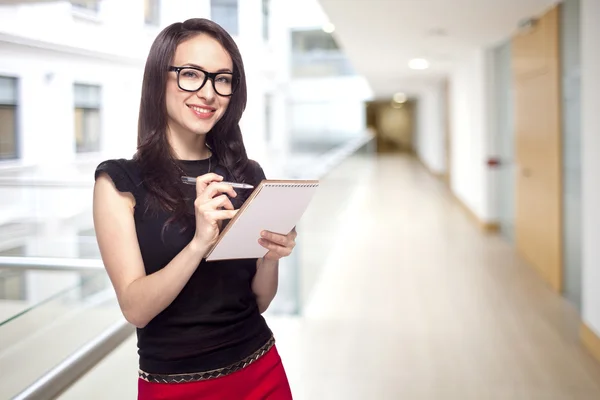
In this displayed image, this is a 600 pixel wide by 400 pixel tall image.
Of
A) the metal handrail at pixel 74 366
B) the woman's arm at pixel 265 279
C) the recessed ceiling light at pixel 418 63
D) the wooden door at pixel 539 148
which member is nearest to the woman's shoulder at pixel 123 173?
the woman's arm at pixel 265 279

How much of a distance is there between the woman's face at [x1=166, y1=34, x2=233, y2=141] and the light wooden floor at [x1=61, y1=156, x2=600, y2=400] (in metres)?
1.09

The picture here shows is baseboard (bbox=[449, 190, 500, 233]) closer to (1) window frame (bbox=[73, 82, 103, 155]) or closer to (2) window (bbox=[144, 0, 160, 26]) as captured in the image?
(2) window (bbox=[144, 0, 160, 26])

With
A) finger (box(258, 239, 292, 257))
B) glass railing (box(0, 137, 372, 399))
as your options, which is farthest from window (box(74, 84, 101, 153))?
finger (box(258, 239, 292, 257))

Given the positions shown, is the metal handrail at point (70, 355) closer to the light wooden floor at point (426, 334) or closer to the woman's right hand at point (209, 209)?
the light wooden floor at point (426, 334)

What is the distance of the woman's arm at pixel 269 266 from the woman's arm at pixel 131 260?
160mm

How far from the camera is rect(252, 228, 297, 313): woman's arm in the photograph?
1246 millimetres

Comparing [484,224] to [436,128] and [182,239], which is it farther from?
[436,128]

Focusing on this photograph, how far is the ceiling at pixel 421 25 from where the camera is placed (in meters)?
4.99

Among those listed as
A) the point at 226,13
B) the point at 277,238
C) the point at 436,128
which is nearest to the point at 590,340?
the point at 226,13

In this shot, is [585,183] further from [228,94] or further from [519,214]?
[228,94]

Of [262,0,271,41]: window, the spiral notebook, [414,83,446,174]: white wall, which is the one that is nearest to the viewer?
the spiral notebook

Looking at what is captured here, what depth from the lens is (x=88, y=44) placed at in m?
1.91

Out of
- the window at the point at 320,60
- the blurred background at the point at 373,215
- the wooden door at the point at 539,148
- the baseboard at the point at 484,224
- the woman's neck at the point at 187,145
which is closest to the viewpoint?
the woman's neck at the point at 187,145

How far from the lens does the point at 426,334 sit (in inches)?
161
